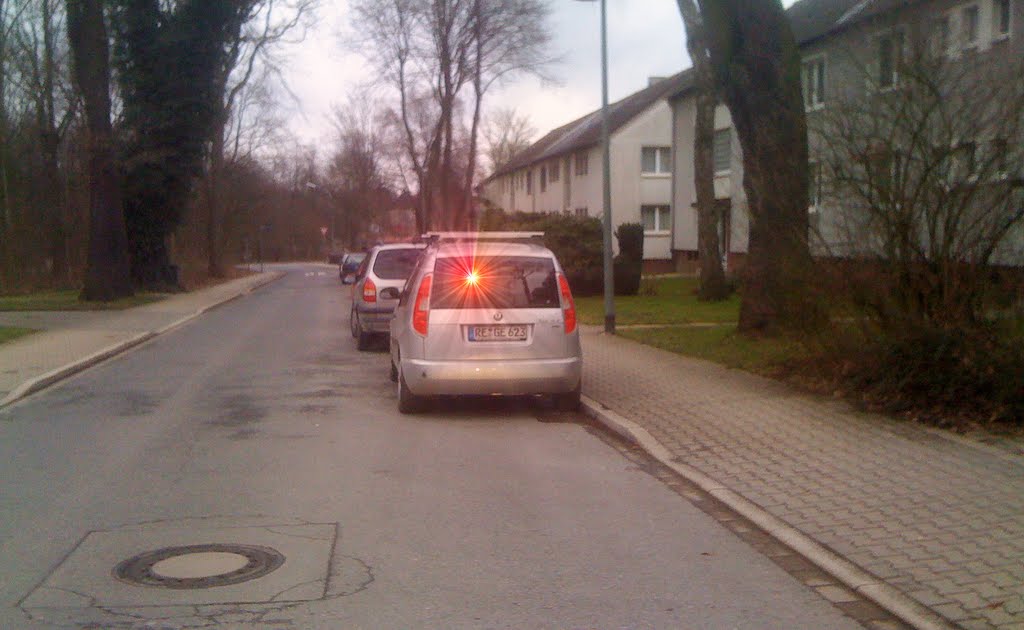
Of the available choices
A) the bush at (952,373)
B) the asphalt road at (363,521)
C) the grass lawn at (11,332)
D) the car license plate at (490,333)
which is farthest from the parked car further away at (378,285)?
the bush at (952,373)

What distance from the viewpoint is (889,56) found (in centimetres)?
993

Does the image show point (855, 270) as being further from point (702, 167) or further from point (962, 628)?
point (702, 167)

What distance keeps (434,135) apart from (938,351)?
3764cm

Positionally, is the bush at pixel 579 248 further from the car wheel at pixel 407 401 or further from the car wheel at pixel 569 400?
the car wheel at pixel 407 401

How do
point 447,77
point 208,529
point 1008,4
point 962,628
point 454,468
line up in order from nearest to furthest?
point 962,628
point 208,529
point 454,468
point 1008,4
point 447,77

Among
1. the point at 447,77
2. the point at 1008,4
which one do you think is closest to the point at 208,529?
the point at 1008,4

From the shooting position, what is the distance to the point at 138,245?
34.8m

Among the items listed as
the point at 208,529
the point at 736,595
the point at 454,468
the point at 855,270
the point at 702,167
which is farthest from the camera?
the point at 702,167

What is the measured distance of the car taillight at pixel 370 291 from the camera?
17.0 metres

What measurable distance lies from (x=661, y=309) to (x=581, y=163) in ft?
98.0

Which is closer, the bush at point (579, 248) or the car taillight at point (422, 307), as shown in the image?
the car taillight at point (422, 307)

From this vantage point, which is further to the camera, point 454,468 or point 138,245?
point 138,245

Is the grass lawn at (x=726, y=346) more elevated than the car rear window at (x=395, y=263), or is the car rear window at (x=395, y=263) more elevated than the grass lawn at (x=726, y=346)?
the car rear window at (x=395, y=263)

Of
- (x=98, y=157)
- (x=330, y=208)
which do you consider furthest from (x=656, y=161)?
(x=330, y=208)
